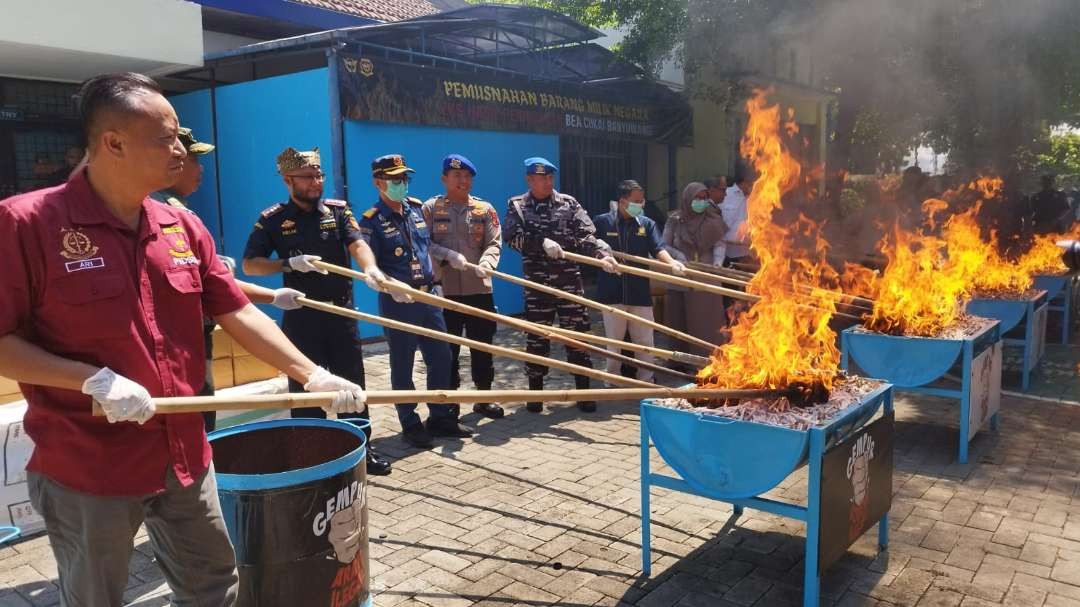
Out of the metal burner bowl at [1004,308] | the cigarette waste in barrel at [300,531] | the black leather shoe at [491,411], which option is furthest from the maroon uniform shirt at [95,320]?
the metal burner bowl at [1004,308]

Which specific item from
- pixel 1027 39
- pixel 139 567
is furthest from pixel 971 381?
pixel 1027 39

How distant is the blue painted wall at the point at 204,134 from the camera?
11219 millimetres

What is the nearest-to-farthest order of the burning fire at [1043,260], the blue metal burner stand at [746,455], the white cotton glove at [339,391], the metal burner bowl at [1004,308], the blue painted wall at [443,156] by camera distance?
the white cotton glove at [339,391] → the blue metal burner stand at [746,455] → the metal burner bowl at [1004,308] → the burning fire at [1043,260] → the blue painted wall at [443,156]

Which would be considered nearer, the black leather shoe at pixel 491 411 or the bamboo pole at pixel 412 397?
the bamboo pole at pixel 412 397

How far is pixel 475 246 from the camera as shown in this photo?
6773 millimetres

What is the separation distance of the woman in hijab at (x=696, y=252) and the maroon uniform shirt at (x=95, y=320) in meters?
6.52

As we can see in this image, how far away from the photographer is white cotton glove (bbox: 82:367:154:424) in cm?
210

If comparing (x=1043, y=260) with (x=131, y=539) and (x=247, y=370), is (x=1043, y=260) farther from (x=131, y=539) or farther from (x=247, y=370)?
(x=131, y=539)

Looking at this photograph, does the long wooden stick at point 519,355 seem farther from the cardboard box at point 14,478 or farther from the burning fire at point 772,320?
the cardboard box at point 14,478

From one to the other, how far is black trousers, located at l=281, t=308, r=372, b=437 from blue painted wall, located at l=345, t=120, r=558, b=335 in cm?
470

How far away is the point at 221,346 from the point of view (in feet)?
18.1

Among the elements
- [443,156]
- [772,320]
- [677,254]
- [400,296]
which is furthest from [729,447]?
[443,156]

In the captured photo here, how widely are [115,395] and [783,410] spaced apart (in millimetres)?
2765

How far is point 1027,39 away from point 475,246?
7382 millimetres
